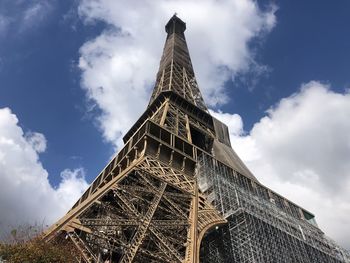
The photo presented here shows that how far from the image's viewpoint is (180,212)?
16.9m

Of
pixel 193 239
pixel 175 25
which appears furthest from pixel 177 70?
pixel 193 239

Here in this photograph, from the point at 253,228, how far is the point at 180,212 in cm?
733

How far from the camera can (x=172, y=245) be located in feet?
47.6

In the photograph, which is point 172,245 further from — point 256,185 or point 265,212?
point 256,185

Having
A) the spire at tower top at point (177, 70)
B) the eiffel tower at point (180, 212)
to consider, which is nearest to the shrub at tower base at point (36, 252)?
the eiffel tower at point (180, 212)

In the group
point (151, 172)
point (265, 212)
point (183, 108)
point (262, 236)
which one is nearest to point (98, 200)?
point (151, 172)

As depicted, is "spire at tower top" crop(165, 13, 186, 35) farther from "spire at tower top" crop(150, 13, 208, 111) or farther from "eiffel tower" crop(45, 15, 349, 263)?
"eiffel tower" crop(45, 15, 349, 263)

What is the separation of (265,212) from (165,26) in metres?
44.6

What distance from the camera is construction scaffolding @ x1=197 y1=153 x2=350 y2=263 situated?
20.6 m

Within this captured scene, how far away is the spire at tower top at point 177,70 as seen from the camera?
41688 mm

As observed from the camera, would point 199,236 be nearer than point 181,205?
Yes

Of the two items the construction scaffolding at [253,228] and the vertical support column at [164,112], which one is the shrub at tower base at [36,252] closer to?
the construction scaffolding at [253,228]

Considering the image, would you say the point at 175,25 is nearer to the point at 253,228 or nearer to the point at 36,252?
the point at 253,228

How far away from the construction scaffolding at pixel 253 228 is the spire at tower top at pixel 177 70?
1257cm
